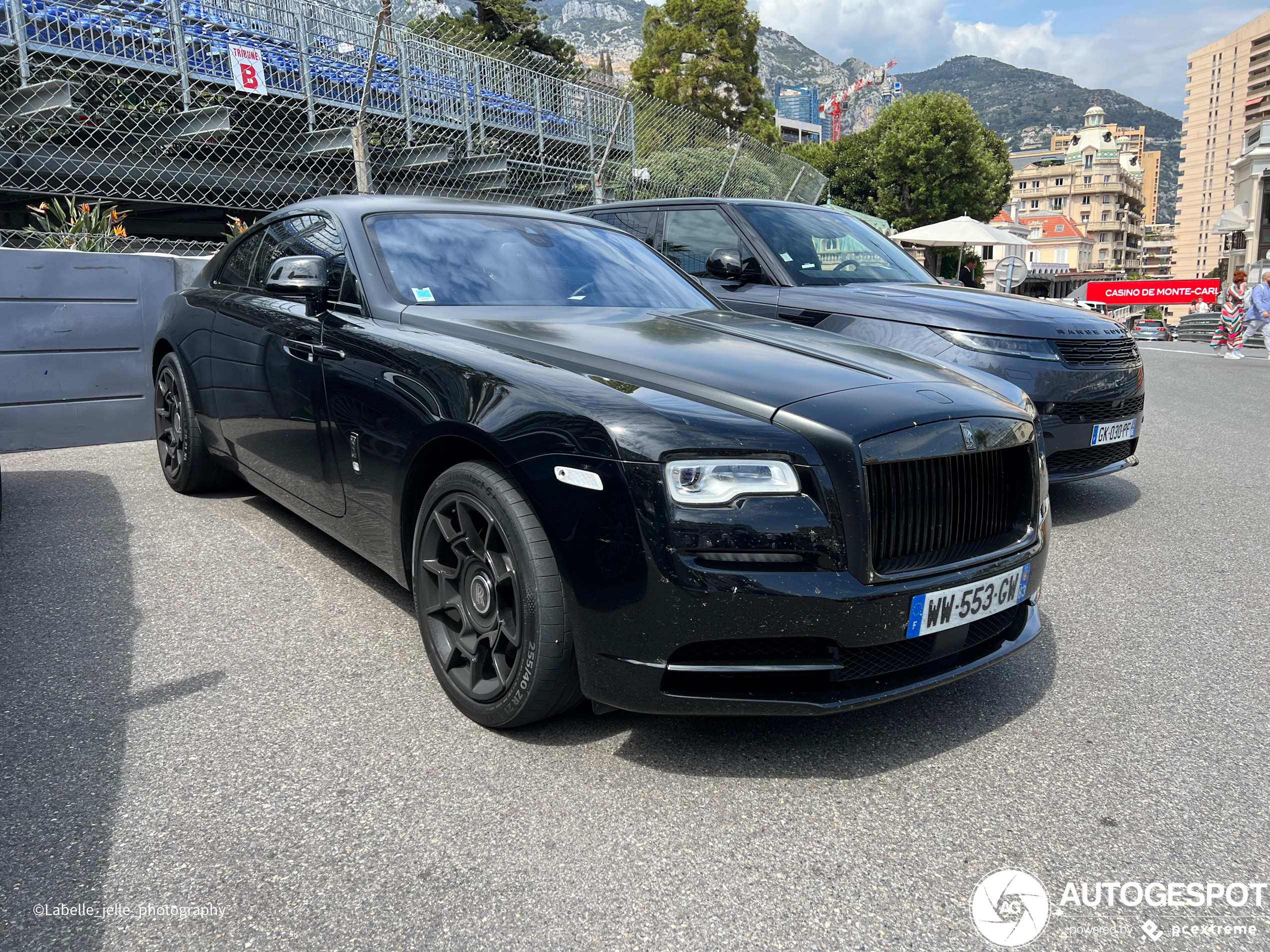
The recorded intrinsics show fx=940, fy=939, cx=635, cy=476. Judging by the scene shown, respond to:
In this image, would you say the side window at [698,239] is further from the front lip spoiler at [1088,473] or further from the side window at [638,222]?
the front lip spoiler at [1088,473]

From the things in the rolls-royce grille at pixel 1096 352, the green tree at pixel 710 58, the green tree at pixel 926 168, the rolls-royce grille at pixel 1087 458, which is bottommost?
the rolls-royce grille at pixel 1087 458

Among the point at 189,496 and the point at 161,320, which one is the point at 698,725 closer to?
the point at 189,496

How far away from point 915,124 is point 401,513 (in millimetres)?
45486

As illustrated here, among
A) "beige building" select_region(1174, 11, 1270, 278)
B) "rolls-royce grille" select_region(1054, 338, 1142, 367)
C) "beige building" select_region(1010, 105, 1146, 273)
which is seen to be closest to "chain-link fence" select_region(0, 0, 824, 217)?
"rolls-royce grille" select_region(1054, 338, 1142, 367)

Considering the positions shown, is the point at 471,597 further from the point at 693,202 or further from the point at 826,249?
the point at 693,202

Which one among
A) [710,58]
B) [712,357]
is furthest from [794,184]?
[710,58]

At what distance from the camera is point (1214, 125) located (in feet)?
447

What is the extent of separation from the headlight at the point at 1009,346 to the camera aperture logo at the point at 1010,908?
3.27 m

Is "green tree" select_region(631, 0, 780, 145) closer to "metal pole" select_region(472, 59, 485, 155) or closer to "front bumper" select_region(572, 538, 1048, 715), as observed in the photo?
"metal pole" select_region(472, 59, 485, 155)

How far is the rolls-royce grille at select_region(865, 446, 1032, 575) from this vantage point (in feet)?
7.35

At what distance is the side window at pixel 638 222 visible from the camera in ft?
21.0

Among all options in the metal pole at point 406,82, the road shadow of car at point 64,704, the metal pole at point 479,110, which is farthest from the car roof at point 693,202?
the metal pole at point 479,110

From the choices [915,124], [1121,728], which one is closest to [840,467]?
[1121,728]

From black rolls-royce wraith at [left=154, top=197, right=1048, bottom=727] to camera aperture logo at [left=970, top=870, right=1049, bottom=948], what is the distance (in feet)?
1.51
